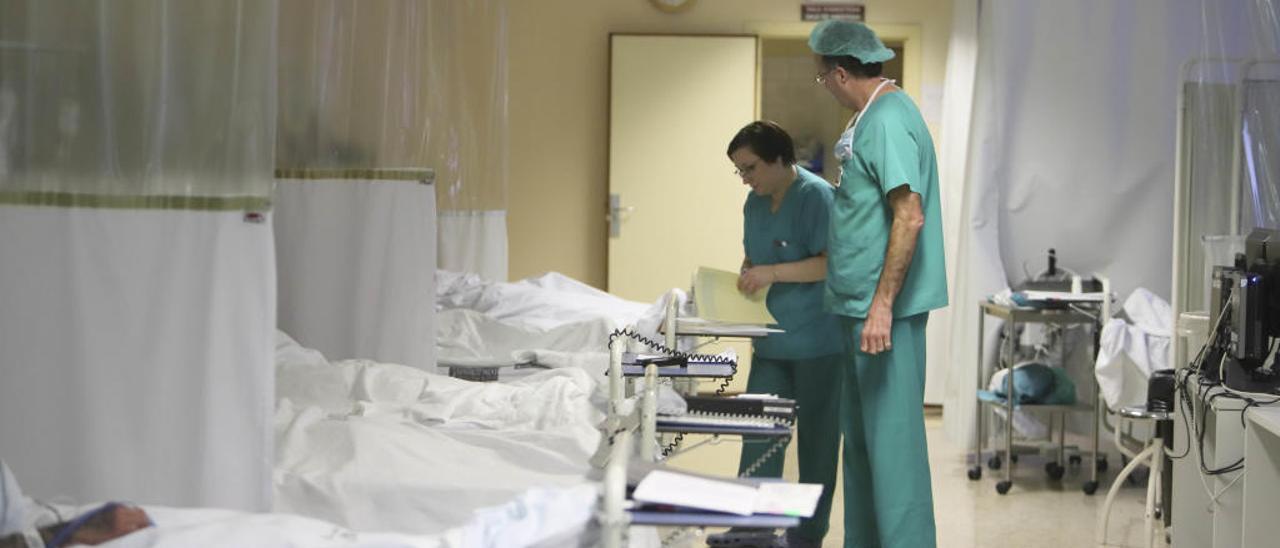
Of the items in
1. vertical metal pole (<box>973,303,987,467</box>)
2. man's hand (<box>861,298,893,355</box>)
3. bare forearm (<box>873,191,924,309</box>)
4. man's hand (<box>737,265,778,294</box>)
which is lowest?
vertical metal pole (<box>973,303,987,467</box>)

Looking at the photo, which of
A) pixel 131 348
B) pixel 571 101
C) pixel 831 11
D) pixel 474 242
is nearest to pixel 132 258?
pixel 131 348

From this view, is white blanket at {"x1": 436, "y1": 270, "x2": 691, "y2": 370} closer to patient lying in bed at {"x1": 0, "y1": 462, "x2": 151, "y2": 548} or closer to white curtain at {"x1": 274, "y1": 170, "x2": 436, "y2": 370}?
white curtain at {"x1": 274, "y1": 170, "x2": 436, "y2": 370}

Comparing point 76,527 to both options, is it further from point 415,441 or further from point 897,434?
point 897,434

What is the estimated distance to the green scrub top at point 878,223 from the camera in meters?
3.41

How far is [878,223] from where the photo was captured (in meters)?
3.44

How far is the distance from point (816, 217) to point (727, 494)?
7.50ft

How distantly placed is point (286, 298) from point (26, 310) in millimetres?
1709

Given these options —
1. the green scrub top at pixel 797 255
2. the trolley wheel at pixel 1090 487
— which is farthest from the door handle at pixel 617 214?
the green scrub top at pixel 797 255

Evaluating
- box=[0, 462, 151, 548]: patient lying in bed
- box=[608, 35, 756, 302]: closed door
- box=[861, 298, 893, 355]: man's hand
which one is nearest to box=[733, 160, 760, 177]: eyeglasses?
box=[861, 298, 893, 355]: man's hand

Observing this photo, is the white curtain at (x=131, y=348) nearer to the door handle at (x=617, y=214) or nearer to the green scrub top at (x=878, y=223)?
the green scrub top at (x=878, y=223)

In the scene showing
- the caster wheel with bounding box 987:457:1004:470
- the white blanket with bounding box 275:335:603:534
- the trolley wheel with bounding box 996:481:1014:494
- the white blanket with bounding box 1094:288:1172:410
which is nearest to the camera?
the white blanket with bounding box 275:335:603:534

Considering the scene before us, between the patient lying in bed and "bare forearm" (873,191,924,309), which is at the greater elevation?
"bare forearm" (873,191,924,309)

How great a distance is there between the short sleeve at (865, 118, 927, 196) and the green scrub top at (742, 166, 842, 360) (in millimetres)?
597

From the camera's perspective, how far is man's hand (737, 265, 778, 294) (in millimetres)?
3879
